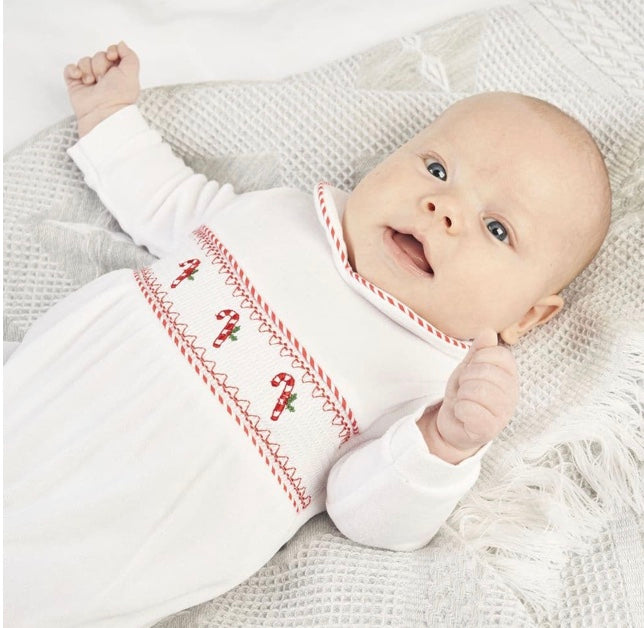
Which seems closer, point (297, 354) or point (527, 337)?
point (297, 354)

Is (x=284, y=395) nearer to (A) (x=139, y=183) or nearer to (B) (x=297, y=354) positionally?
(B) (x=297, y=354)

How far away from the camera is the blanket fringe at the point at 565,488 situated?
122 centimetres

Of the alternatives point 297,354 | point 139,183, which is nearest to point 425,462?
point 297,354

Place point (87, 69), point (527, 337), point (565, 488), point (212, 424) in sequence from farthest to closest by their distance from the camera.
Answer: point (87, 69), point (527, 337), point (565, 488), point (212, 424)

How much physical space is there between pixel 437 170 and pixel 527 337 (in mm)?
310

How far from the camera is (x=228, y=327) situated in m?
1.23

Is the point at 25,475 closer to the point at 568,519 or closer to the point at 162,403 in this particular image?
the point at 162,403

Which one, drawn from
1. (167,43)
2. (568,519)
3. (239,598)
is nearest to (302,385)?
(239,598)

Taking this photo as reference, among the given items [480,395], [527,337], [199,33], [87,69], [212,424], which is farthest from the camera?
[199,33]

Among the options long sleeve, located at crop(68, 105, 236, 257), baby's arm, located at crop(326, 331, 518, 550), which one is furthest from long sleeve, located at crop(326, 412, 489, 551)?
long sleeve, located at crop(68, 105, 236, 257)

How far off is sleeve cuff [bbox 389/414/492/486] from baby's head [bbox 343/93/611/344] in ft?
0.62

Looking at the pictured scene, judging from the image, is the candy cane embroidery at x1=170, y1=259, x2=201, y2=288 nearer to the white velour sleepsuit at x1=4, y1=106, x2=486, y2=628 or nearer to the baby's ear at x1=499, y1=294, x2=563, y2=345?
the white velour sleepsuit at x1=4, y1=106, x2=486, y2=628

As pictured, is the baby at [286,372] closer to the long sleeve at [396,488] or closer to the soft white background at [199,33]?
the long sleeve at [396,488]

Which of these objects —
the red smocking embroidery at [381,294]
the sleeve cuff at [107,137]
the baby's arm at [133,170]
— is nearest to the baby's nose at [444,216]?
the red smocking embroidery at [381,294]
